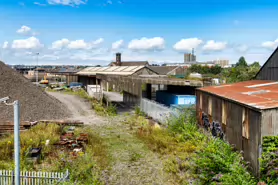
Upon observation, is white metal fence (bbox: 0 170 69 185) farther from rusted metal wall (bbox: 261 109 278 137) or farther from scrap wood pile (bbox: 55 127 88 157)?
rusted metal wall (bbox: 261 109 278 137)

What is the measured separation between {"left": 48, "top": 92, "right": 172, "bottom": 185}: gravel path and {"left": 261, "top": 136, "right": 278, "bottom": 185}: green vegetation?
3518 millimetres

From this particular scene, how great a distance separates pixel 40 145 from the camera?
553 inches

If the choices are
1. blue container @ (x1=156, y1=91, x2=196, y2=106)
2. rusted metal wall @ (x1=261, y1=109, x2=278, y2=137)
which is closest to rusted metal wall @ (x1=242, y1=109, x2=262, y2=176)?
rusted metal wall @ (x1=261, y1=109, x2=278, y2=137)

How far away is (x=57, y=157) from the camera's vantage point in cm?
1281

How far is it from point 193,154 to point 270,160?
175 inches

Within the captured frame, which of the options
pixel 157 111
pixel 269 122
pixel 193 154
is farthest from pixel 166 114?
pixel 269 122

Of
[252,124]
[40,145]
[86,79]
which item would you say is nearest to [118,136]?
[40,145]

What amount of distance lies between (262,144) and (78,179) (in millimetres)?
6746

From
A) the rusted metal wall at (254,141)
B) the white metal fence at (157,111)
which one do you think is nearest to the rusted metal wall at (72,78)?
the white metal fence at (157,111)

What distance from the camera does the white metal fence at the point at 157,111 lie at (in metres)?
18.6

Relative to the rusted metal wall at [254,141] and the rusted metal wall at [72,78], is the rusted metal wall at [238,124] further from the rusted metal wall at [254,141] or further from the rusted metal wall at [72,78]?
the rusted metal wall at [72,78]

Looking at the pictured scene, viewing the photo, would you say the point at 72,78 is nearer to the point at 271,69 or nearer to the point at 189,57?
the point at 271,69

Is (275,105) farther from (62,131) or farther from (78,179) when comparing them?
(62,131)

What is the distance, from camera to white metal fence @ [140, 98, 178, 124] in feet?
61.1
